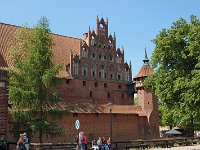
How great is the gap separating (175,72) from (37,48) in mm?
10774

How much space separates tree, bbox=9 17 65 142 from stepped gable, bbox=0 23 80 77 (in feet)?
21.1

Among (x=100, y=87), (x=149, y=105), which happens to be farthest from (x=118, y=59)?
(x=149, y=105)

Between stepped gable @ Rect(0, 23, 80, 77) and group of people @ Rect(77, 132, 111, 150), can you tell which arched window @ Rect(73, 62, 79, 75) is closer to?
stepped gable @ Rect(0, 23, 80, 77)

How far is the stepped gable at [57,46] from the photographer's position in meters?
36.7

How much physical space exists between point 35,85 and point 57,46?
17.4 metres

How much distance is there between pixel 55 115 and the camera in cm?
2723

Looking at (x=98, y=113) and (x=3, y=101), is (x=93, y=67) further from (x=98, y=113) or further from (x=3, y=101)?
(x=3, y=101)

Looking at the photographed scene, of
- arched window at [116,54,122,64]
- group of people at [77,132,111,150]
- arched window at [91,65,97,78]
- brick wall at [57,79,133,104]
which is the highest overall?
arched window at [116,54,122,64]

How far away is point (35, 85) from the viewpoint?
1049 inches

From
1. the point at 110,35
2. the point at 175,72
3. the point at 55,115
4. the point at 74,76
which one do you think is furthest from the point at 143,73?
the point at 55,115

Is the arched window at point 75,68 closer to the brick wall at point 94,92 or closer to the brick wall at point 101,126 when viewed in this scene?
the brick wall at point 94,92

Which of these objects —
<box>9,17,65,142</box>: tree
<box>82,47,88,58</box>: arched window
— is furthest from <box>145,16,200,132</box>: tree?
<box>82,47,88,58</box>: arched window

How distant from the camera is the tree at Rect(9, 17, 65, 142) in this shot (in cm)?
2607

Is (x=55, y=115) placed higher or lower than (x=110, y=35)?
lower
